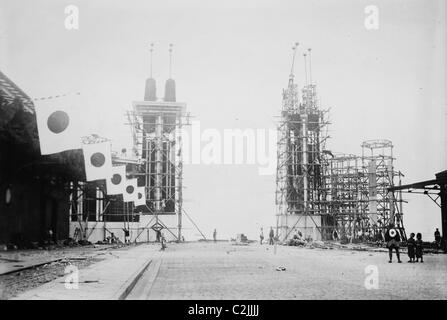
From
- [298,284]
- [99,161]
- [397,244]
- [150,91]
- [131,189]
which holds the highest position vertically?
[150,91]

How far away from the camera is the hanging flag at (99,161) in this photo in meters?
25.4

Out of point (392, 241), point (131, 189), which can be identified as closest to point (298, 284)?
point (392, 241)

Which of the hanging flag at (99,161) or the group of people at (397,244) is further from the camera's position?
the hanging flag at (99,161)

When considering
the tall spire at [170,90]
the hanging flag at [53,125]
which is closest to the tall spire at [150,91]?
the tall spire at [170,90]

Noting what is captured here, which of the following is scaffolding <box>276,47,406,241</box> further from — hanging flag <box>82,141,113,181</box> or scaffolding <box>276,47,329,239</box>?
hanging flag <box>82,141,113,181</box>

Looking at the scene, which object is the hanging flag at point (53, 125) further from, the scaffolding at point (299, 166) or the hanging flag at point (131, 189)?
the scaffolding at point (299, 166)

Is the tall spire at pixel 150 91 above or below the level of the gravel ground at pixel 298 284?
above

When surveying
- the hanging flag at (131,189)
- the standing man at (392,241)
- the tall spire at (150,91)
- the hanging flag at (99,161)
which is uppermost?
the tall spire at (150,91)

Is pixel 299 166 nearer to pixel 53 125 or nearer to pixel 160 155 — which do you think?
pixel 160 155

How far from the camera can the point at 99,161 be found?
27.5m

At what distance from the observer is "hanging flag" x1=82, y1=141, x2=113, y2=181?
25.4 m
